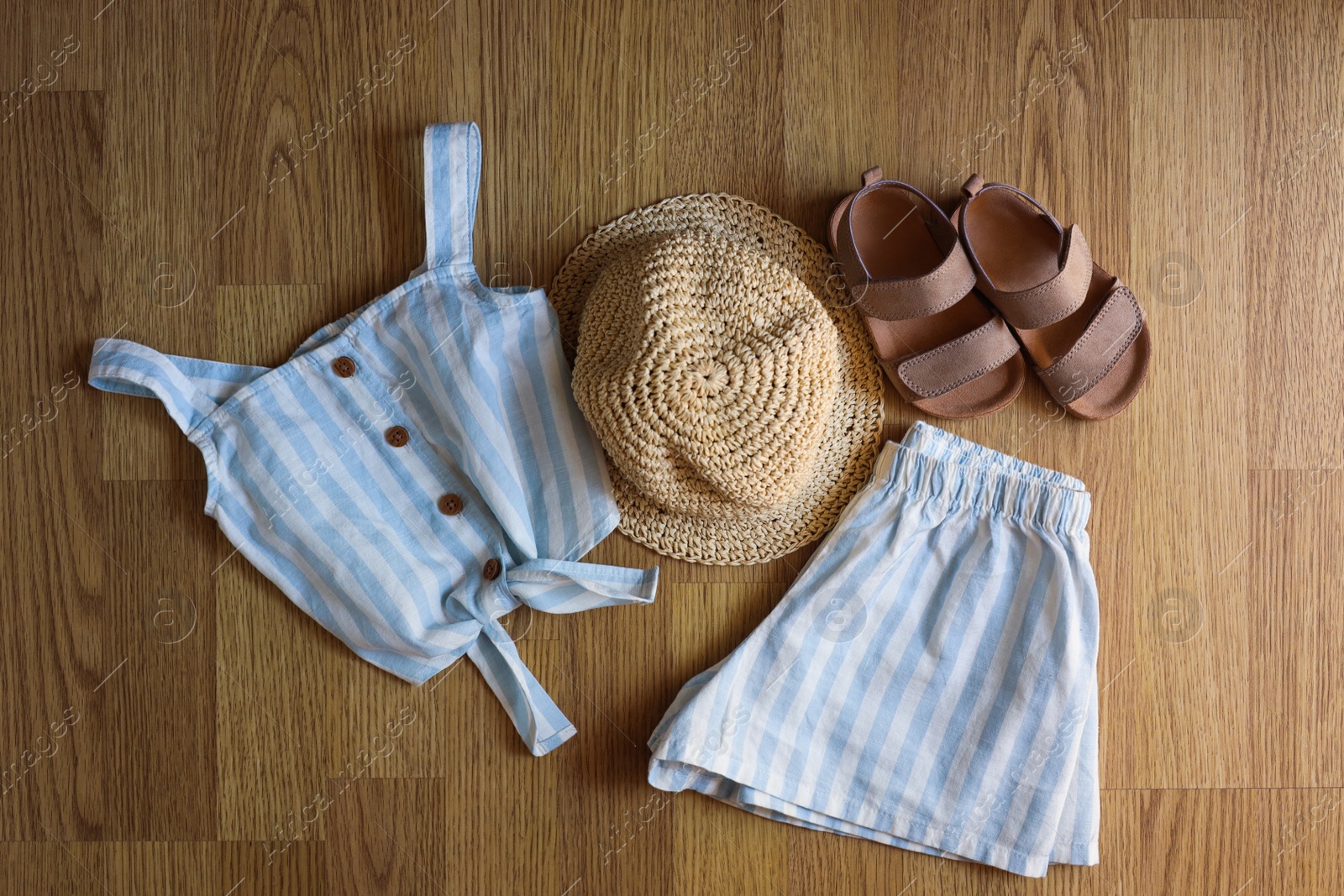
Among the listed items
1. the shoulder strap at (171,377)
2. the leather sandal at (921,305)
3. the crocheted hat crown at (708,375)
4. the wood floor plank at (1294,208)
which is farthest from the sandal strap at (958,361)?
the shoulder strap at (171,377)

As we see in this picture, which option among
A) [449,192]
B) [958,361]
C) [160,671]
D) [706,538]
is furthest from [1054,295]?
[160,671]

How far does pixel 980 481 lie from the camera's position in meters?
0.98

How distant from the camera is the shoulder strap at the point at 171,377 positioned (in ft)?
3.10

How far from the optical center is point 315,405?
961 mm

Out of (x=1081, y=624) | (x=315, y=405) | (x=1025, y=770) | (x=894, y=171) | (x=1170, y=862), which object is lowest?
(x=1170, y=862)

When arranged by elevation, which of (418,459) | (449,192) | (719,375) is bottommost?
(418,459)

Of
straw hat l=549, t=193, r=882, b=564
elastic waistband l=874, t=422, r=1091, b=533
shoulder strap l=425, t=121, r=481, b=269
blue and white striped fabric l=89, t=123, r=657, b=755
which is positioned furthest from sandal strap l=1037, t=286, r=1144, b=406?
shoulder strap l=425, t=121, r=481, b=269

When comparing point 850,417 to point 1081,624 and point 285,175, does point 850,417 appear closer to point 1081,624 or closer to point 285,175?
point 1081,624

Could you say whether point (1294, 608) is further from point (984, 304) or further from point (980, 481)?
point (984, 304)

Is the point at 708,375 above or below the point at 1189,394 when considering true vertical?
above

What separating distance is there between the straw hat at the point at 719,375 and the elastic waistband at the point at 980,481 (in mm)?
44

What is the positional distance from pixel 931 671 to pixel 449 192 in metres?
0.81

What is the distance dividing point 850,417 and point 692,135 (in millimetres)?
403

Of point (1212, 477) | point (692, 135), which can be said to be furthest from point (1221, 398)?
point (692, 135)
